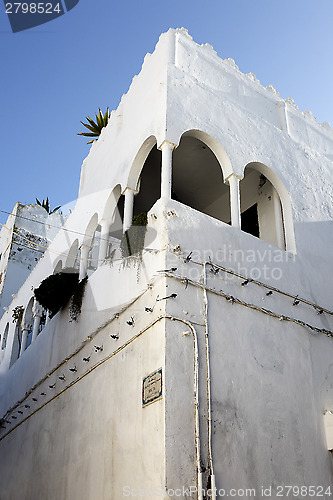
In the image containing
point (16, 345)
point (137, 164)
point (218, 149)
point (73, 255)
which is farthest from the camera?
point (16, 345)

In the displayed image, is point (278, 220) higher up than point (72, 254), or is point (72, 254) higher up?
point (72, 254)

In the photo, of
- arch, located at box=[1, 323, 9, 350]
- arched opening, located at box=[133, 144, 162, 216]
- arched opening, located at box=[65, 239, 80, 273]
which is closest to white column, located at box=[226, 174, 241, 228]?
arched opening, located at box=[133, 144, 162, 216]

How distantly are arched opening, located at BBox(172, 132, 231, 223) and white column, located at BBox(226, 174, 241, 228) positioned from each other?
5.51 feet

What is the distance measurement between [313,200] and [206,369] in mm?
5174

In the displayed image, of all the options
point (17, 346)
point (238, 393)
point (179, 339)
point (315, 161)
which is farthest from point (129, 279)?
point (17, 346)

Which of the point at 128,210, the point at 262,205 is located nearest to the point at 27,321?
the point at 128,210

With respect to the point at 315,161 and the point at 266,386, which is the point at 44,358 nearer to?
the point at 266,386

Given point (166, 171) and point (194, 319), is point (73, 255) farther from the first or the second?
point (194, 319)

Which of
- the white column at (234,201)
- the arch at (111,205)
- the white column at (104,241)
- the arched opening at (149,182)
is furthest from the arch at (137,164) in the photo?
the white column at (234,201)

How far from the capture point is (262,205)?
1021 cm

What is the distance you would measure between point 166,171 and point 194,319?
2628 mm

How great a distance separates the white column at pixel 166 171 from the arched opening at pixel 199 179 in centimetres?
196

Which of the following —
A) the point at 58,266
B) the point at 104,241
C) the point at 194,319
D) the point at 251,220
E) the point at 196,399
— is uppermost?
the point at 251,220

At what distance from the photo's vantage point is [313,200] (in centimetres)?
1001
